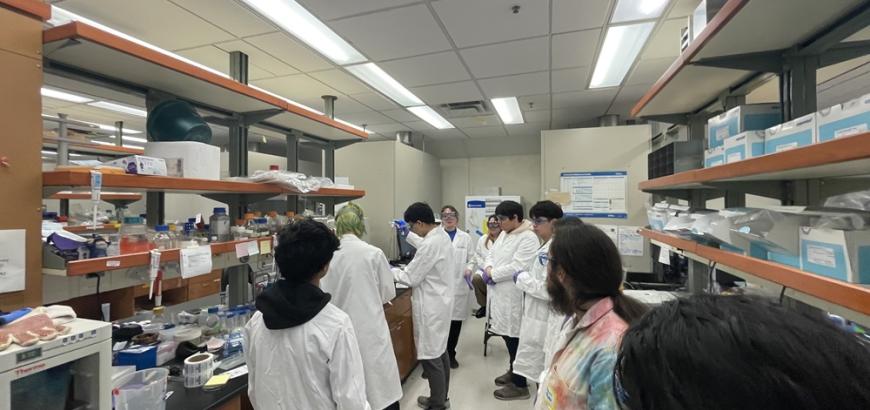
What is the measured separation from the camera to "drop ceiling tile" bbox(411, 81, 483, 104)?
3693mm

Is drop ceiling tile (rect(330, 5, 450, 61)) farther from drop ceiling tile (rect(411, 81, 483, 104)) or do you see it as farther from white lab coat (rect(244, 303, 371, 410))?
white lab coat (rect(244, 303, 371, 410))

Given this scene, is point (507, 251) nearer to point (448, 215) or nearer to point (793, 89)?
point (448, 215)

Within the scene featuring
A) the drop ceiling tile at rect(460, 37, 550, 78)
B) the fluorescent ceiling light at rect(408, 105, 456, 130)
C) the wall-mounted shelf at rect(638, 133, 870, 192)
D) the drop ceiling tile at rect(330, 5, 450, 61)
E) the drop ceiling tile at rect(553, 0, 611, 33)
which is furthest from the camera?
the fluorescent ceiling light at rect(408, 105, 456, 130)

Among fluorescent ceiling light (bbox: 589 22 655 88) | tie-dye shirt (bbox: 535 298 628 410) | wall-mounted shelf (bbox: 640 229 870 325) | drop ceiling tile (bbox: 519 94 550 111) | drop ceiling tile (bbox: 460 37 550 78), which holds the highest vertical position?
fluorescent ceiling light (bbox: 589 22 655 88)

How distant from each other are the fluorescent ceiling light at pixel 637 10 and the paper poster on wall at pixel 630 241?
2353 millimetres

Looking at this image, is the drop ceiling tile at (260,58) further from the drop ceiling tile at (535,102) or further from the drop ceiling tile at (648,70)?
the drop ceiling tile at (648,70)

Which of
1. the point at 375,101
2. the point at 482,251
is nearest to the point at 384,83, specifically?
the point at 375,101

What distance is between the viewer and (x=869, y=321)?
740 millimetres

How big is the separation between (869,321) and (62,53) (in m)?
2.44

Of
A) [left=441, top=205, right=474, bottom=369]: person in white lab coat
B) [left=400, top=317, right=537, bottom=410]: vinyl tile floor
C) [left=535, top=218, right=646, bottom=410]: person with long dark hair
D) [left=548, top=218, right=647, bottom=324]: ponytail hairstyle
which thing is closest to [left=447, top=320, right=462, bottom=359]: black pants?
[left=441, top=205, right=474, bottom=369]: person in white lab coat

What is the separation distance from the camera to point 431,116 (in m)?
4.99

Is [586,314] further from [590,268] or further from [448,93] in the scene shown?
[448,93]

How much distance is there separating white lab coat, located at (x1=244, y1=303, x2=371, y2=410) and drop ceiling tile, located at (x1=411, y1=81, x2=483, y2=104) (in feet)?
9.60

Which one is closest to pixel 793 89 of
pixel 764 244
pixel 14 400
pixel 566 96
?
pixel 764 244
